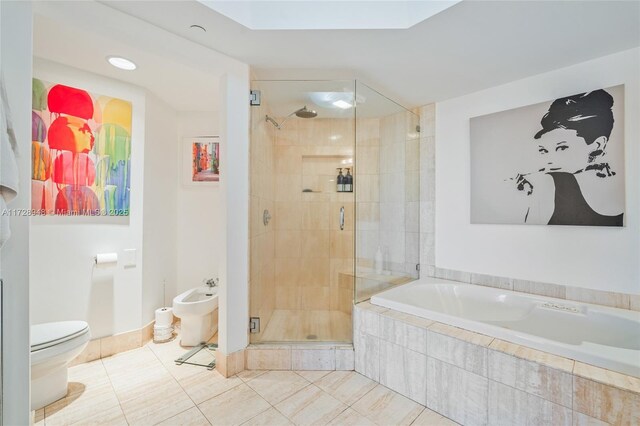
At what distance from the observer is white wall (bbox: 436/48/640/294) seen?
1.71m

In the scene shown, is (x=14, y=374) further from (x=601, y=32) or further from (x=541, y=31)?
(x=601, y=32)

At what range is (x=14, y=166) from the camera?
92 centimetres

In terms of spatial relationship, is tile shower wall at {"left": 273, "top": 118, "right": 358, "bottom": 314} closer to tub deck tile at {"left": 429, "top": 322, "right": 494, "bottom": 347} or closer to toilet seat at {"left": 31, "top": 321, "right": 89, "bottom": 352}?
tub deck tile at {"left": 429, "top": 322, "right": 494, "bottom": 347}

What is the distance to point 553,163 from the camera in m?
1.97

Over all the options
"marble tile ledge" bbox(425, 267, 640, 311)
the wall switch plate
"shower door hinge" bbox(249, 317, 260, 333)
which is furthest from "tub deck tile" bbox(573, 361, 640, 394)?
the wall switch plate

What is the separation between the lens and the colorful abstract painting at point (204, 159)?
9.25 feet

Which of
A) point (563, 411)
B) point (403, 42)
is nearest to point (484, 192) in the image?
point (403, 42)

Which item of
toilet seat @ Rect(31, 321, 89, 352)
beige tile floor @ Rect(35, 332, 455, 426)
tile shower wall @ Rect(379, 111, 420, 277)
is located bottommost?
beige tile floor @ Rect(35, 332, 455, 426)

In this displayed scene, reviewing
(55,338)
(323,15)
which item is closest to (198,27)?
(323,15)

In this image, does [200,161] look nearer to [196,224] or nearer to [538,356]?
[196,224]

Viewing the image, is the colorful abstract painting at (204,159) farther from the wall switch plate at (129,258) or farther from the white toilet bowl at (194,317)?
the white toilet bowl at (194,317)

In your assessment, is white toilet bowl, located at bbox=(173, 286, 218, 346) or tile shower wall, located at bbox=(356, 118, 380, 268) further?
tile shower wall, located at bbox=(356, 118, 380, 268)

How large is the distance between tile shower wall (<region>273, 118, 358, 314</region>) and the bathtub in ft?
2.03

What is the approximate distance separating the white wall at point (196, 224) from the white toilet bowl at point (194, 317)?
389 mm
